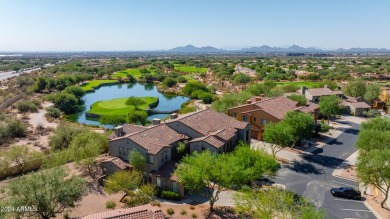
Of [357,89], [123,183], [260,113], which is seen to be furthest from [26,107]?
[357,89]

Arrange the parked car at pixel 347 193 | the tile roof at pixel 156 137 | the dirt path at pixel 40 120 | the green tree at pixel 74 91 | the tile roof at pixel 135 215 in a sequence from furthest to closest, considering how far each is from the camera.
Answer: the green tree at pixel 74 91, the dirt path at pixel 40 120, the tile roof at pixel 156 137, the parked car at pixel 347 193, the tile roof at pixel 135 215

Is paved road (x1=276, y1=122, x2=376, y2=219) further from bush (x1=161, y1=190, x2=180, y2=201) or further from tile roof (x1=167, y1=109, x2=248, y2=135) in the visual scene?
bush (x1=161, y1=190, x2=180, y2=201)

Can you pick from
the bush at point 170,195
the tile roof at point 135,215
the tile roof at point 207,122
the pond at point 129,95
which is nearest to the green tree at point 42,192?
the tile roof at point 135,215

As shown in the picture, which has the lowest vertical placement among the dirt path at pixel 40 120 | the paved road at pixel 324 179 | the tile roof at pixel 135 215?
→ the dirt path at pixel 40 120

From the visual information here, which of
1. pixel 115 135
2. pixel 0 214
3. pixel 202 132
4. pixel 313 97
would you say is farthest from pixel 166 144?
pixel 313 97

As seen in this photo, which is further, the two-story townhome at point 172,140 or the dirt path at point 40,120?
the dirt path at point 40,120

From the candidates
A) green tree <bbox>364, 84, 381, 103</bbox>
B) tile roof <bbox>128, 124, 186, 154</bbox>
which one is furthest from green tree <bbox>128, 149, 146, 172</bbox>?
green tree <bbox>364, 84, 381, 103</bbox>

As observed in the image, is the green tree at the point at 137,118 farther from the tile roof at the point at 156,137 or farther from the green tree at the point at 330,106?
the green tree at the point at 330,106

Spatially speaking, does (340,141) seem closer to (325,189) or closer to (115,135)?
(325,189)
